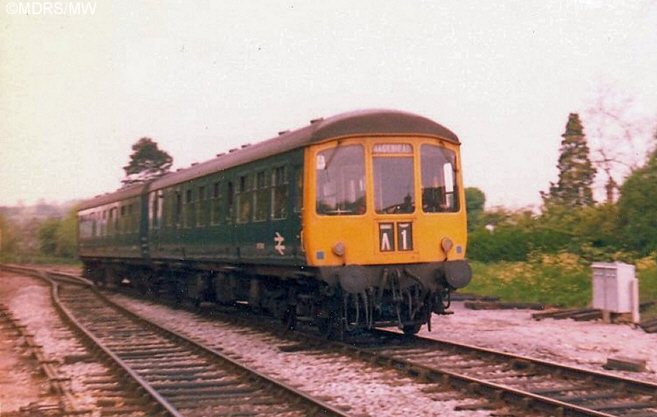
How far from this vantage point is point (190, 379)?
9.30m

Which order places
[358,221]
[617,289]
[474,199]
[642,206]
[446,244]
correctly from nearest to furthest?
[358,221] → [446,244] → [617,289] → [642,206] → [474,199]

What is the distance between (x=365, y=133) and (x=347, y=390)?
4067 mm

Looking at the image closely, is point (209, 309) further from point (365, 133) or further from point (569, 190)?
point (569, 190)

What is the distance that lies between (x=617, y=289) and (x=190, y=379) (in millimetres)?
7805

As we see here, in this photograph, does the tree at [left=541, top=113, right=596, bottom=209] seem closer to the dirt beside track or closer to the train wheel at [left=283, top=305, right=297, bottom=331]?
the train wheel at [left=283, top=305, right=297, bottom=331]

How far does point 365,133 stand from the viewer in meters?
11.4

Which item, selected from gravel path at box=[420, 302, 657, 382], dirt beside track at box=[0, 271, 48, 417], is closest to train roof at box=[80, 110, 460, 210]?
gravel path at box=[420, 302, 657, 382]

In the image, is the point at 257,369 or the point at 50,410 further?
the point at 257,369

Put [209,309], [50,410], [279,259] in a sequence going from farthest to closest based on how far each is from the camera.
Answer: [209,309] → [279,259] → [50,410]

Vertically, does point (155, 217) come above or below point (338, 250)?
above

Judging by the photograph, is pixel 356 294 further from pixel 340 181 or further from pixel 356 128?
pixel 356 128

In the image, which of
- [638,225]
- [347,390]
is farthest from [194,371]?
[638,225]

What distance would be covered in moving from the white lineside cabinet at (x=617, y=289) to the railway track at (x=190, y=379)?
7.04m

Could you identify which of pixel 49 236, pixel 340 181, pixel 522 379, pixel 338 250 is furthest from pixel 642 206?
pixel 49 236
